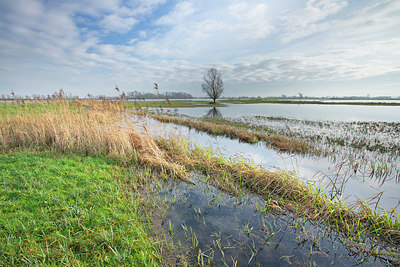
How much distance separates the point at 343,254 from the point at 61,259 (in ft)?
15.1

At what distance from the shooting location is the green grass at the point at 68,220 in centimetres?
239

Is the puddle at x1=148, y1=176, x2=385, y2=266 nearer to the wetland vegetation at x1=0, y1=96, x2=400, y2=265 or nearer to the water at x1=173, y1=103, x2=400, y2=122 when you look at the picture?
the wetland vegetation at x1=0, y1=96, x2=400, y2=265

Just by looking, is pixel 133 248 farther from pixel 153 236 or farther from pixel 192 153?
pixel 192 153

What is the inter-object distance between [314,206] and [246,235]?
2130 mm

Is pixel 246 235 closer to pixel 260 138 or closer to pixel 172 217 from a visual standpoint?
pixel 172 217

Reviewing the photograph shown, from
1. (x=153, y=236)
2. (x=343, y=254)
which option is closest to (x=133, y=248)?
(x=153, y=236)

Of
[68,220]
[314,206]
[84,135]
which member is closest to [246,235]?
[314,206]

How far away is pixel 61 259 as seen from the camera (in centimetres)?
226

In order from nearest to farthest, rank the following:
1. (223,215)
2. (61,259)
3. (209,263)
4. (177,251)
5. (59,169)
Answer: (61,259) → (209,263) → (177,251) → (223,215) → (59,169)

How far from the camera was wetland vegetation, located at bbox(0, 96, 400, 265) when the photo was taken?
2635mm

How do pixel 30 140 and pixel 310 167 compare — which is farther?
pixel 30 140

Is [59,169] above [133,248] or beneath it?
above

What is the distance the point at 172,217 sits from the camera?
370cm

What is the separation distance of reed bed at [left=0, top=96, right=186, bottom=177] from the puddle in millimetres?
2560
